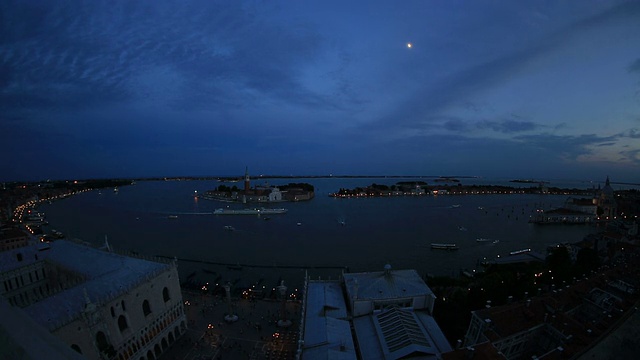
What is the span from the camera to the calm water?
2758 centimetres

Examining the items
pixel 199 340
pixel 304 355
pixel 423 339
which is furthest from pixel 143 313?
pixel 423 339

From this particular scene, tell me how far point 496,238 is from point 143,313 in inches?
1392

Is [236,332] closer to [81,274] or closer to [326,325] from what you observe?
[326,325]

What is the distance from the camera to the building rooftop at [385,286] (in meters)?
14.6

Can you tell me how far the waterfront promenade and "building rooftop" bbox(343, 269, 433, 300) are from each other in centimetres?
392

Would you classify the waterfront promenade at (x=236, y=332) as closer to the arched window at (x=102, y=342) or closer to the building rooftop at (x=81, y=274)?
the arched window at (x=102, y=342)

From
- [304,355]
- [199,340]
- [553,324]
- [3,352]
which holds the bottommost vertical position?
[199,340]

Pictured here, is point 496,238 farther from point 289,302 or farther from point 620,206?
point 620,206

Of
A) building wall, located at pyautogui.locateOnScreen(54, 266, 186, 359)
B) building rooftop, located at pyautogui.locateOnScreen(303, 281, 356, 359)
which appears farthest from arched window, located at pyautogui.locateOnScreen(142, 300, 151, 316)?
building rooftop, located at pyautogui.locateOnScreen(303, 281, 356, 359)

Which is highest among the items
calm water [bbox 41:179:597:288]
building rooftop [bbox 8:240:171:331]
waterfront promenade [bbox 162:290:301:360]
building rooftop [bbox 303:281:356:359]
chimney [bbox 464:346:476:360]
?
building rooftop [bbox 8:240:171:331]

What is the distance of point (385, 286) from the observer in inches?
600

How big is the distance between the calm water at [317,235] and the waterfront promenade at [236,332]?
16.1 feet

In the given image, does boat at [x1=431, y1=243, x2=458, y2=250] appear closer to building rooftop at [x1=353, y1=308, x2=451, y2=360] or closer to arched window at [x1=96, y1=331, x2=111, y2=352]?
building rooftop at [x1=353, y1=308, x2=451, y2=360]

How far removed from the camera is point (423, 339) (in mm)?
11898
